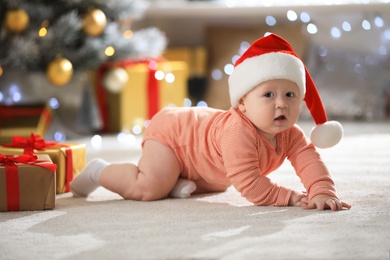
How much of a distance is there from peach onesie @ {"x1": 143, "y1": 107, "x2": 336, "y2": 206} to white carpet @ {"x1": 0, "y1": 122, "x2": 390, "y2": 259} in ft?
0.16

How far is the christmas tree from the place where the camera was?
2.61 metres

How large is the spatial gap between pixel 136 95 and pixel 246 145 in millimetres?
1654

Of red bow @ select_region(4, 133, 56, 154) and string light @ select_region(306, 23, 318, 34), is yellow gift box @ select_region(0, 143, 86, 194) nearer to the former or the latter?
red bow @ select_region(4, 133, 56, 154)

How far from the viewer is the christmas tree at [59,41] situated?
2607mm

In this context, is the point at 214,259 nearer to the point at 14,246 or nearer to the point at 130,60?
the point at 14,246

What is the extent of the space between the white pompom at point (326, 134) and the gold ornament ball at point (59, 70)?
4.44ft

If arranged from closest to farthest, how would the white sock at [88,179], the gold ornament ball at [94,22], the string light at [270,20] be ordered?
the white sock at [88,179] < the gold ornament ball at [94,22] < the string light at [270,20]

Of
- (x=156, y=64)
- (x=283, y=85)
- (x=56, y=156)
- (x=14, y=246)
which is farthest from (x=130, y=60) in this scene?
(x=14, y=246)

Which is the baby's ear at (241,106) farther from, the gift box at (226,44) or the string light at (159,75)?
the gift box at (226,44)

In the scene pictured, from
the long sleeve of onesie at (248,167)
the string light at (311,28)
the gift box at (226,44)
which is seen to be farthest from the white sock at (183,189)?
the string light at (311,28)

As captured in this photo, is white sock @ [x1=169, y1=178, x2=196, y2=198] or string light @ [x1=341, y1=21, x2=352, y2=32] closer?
white sock @ [x1=169, y1=178, x2=196, y2=198]

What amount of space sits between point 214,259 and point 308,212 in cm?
38

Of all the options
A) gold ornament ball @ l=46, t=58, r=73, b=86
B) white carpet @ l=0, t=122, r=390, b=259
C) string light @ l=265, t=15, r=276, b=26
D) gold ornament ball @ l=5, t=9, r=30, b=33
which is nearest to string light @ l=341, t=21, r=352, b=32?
string light @ l=265, t=15, r=276, b=26

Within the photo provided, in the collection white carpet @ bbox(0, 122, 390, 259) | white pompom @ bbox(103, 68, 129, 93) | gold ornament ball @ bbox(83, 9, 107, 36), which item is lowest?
white carpet @ bbox(0, 122, 390, 259)
